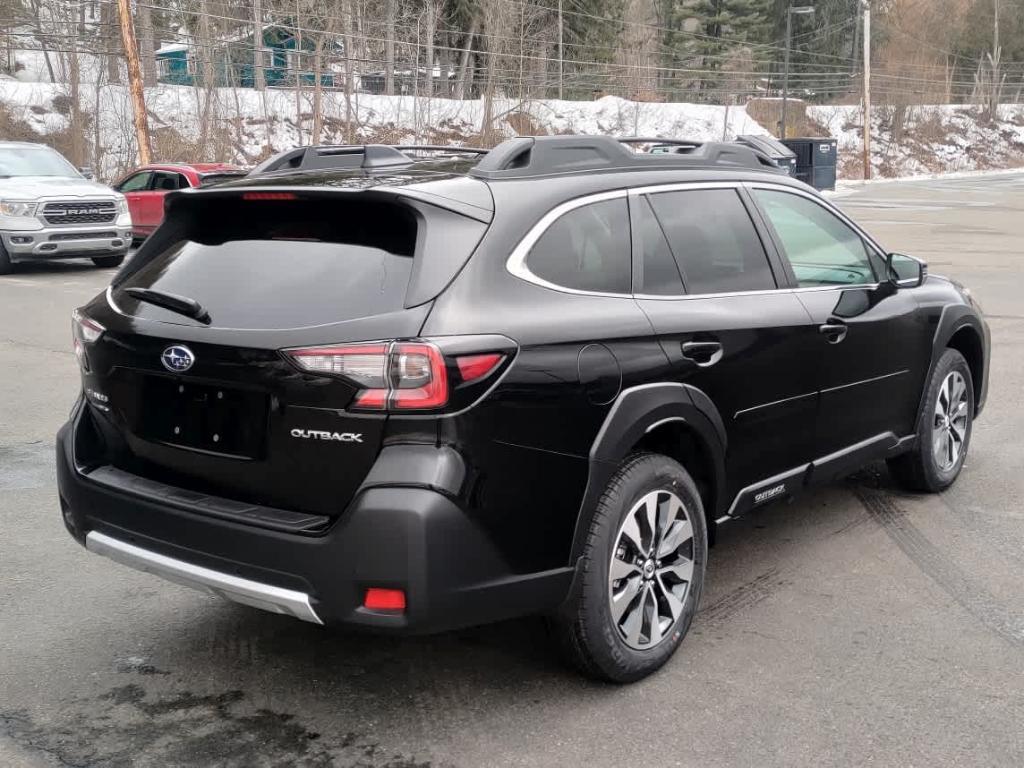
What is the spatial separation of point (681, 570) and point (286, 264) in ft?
5.39

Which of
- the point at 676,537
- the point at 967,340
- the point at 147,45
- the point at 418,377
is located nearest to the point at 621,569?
the point at 676,537

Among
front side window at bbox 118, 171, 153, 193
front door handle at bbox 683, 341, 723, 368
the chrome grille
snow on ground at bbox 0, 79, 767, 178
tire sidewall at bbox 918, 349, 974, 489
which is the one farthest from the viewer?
snow on ground at bbox 0, 79, 767, 178

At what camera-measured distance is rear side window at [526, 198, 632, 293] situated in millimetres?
3502

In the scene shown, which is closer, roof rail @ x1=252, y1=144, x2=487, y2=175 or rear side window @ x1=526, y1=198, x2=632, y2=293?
rear side window @ x1=526, y1=198, x2=632, y2=293

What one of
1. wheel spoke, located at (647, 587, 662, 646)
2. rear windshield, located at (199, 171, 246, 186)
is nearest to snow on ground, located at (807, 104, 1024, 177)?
rear windshield, located at (199, 171, 246, 186)

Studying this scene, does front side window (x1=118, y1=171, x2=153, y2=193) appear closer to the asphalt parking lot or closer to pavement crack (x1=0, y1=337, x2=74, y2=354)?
pavement crack (x1=0, y1=337, x2=74, y2=354)

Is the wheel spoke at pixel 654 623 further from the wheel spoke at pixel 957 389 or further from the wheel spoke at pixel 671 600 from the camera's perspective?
the wheel spoke at pixel 957 389

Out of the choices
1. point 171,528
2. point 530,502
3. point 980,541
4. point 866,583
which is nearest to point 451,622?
point 530,502

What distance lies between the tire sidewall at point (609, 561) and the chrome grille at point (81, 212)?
14.2m

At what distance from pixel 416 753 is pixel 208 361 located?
1.28m

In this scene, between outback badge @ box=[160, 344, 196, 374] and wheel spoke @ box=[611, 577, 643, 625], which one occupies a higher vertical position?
outback badge @ box=[160, 344, 196, 374]

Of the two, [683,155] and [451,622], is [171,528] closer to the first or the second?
[451,622]

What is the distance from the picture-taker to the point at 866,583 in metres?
4.52

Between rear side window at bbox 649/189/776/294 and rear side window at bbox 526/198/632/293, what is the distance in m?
0.28
